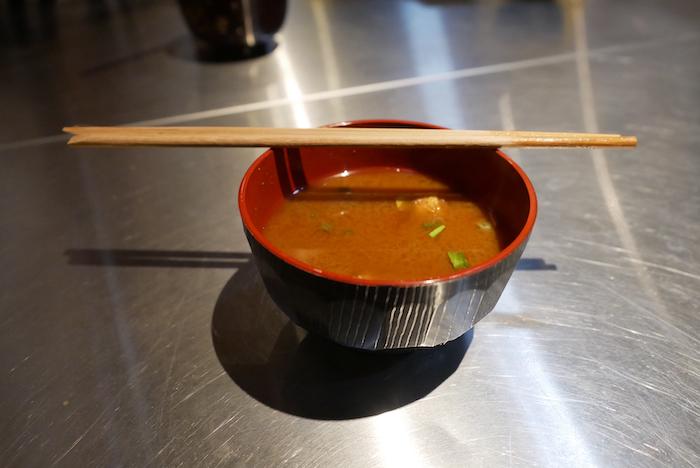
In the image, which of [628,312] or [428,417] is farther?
[628,312]

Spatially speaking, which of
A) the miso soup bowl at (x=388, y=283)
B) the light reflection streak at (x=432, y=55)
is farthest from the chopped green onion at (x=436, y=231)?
the light reflection streak at (x=432, y=55)

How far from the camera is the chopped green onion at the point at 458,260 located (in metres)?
0.94

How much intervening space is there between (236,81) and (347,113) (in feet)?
1.74

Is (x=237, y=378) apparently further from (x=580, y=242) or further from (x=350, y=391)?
(x=580, y=242)

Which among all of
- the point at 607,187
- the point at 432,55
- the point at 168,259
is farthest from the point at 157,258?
the point at 432,55

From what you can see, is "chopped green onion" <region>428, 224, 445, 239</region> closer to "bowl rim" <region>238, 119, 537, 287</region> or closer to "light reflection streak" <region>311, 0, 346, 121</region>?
"bowl rim" <region>238, 119, 537, 287</region>

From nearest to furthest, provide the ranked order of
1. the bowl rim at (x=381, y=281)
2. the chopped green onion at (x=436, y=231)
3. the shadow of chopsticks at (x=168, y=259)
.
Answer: the bowl rim at (x=381, y=281) < the chopped green onion at (x=436, y=231) < the shadow of chopsticks at (x=168, y=259)

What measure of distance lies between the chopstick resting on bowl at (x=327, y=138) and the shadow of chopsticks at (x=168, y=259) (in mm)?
362

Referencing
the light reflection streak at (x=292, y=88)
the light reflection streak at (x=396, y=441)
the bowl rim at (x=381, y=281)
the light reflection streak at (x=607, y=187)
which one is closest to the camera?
the bowl rim at (x=381, y=281)

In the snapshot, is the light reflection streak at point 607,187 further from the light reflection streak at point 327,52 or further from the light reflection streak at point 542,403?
the light reflection streak at point 327,52

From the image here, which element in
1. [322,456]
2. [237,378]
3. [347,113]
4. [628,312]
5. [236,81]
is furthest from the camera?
[236,81]

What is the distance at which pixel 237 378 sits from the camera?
1.00 meters

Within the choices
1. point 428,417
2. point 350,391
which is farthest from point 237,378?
point 428,417

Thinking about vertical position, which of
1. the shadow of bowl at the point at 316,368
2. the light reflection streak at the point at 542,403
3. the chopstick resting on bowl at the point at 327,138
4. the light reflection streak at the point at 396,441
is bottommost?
the light reflection streak at the point at 542,403
